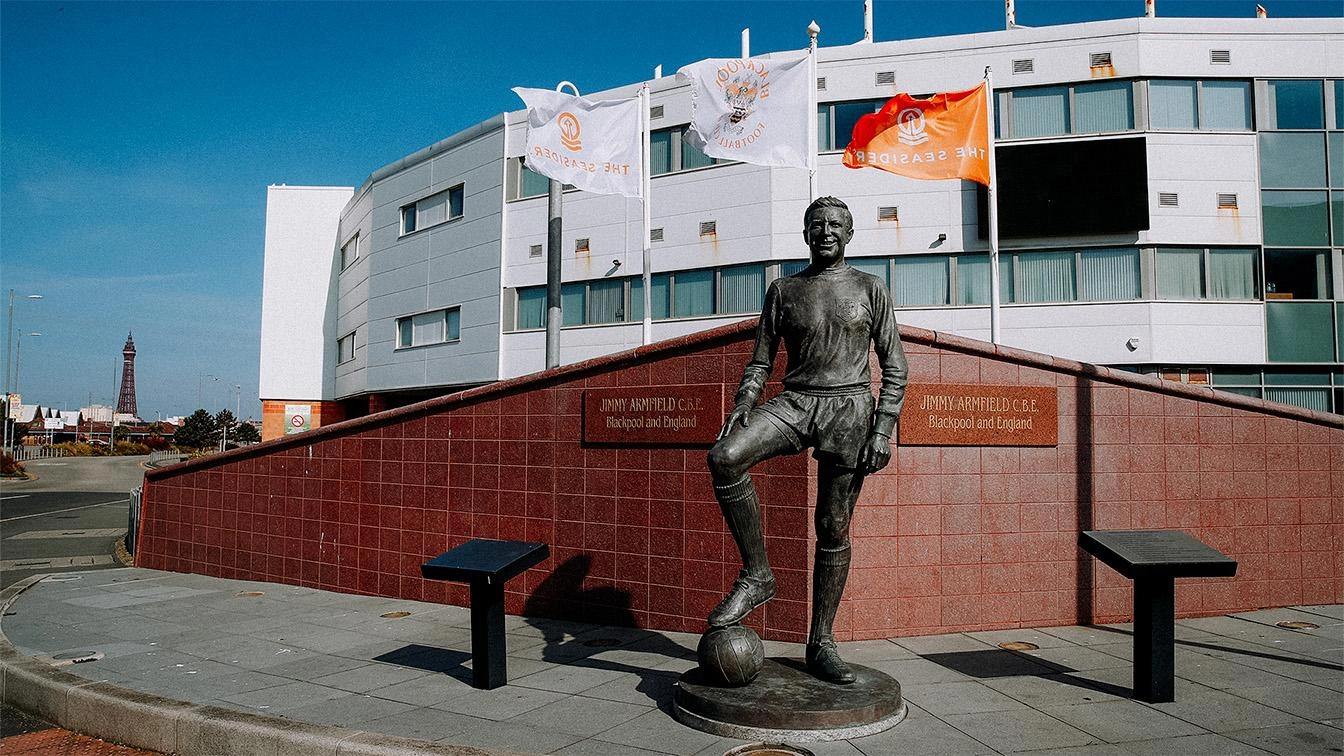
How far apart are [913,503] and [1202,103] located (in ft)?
60.2

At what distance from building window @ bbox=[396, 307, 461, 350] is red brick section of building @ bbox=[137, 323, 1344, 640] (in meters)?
18.1

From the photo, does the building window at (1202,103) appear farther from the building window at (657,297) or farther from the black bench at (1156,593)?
the black bench at (1156,593)

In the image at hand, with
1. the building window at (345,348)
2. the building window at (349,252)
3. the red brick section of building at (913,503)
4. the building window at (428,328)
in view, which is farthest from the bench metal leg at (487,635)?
the building window at (349,252)

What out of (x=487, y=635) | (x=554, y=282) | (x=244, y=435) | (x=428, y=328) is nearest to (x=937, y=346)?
(x=487, y=635)

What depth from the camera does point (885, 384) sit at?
550 cm

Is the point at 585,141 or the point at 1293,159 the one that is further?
the point at 1293,159

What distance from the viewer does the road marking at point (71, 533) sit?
17219 millimetres

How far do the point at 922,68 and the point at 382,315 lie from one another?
63.7ft

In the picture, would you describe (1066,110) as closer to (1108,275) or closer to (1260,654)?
(1108,275)

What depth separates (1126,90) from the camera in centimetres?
2075

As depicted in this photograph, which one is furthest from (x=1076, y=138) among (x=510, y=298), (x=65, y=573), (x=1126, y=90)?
(x=65, y=573)

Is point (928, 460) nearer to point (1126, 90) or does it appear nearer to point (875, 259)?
point (875, 259)

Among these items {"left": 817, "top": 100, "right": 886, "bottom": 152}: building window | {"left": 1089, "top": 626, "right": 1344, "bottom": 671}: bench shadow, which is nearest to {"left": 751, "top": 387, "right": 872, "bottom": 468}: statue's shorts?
{"left": 1089, "top": 626, "right": 1344, "bottom": 671}: bench shadow

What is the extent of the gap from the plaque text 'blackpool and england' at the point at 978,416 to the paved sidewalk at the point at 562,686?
1.72 metres
